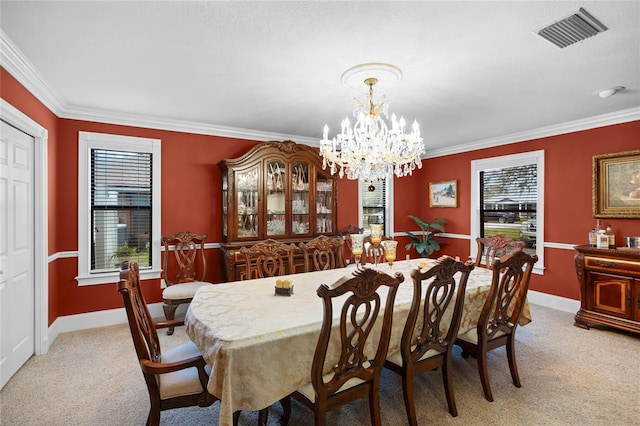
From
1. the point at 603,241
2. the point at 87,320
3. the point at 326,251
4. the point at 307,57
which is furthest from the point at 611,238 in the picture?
the point at 87,320

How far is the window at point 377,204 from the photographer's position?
5957 millimetres

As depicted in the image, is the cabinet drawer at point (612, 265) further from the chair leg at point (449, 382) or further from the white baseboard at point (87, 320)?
the white baseboard at point (87, 320)

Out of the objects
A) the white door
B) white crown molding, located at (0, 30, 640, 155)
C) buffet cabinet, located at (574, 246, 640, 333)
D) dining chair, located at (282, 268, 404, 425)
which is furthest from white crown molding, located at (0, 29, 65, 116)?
buffet cabinet, located at (574, 246, 640, 333)

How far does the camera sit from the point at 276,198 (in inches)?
176

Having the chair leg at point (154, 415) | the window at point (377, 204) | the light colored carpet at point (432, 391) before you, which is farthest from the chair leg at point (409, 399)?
the window at point (377, 204)

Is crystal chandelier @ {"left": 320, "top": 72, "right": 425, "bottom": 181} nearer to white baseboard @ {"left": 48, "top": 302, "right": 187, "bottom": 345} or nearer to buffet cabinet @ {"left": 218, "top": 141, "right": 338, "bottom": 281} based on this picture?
buffet cabinet @ {"left": 218, "top": 141, "right": 338, "bottom": 281}

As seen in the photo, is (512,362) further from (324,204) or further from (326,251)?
(324,204)

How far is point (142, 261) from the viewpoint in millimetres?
4105

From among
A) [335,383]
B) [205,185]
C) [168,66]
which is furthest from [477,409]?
[205,185]

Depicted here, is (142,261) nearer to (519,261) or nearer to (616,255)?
(519,261)

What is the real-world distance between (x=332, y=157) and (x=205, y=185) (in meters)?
2.25

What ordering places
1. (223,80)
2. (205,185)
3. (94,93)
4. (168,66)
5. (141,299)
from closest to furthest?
(141,299), (168,66), (223,80), (94,93), (205,185)

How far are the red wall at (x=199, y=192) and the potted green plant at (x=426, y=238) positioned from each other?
1406mm

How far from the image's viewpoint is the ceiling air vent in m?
1.92
